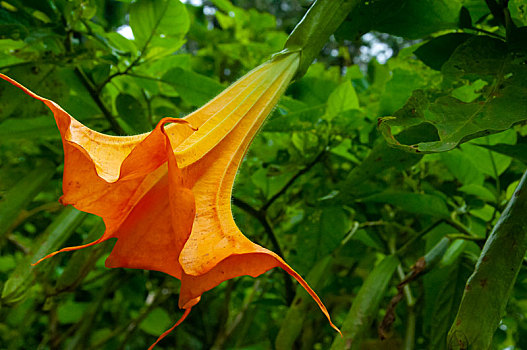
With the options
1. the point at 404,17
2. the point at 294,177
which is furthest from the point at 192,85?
the point at 404,17

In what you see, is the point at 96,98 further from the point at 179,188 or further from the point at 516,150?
the point at 516,150

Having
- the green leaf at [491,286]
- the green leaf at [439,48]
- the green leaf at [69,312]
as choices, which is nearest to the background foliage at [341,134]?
the green leaf at [439,48]

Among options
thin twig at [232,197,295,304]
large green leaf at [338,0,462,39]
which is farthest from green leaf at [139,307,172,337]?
large green leaf at [338,0,462,39]

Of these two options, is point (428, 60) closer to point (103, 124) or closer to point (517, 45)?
point (517, 45)

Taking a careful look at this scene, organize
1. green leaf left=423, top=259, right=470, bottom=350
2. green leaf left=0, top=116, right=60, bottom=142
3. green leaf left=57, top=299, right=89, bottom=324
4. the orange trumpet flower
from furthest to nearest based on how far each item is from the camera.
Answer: green leaf left=57, top=299, right=89, bottom=324
green leaf left=0, top=116, right=60, bottom=142
green leaf left=423, top=259, right=470, bottom=350
the orange trumpet flower

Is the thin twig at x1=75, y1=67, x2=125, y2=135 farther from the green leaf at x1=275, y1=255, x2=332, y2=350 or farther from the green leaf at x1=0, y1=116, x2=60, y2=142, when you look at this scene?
the green leaf at x1=275, y1=255, x2=332, y2=350

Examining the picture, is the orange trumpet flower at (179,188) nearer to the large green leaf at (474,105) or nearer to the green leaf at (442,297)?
the large green leaf at (474,105)

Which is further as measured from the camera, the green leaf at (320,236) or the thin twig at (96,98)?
the green leaf at (320,236)
